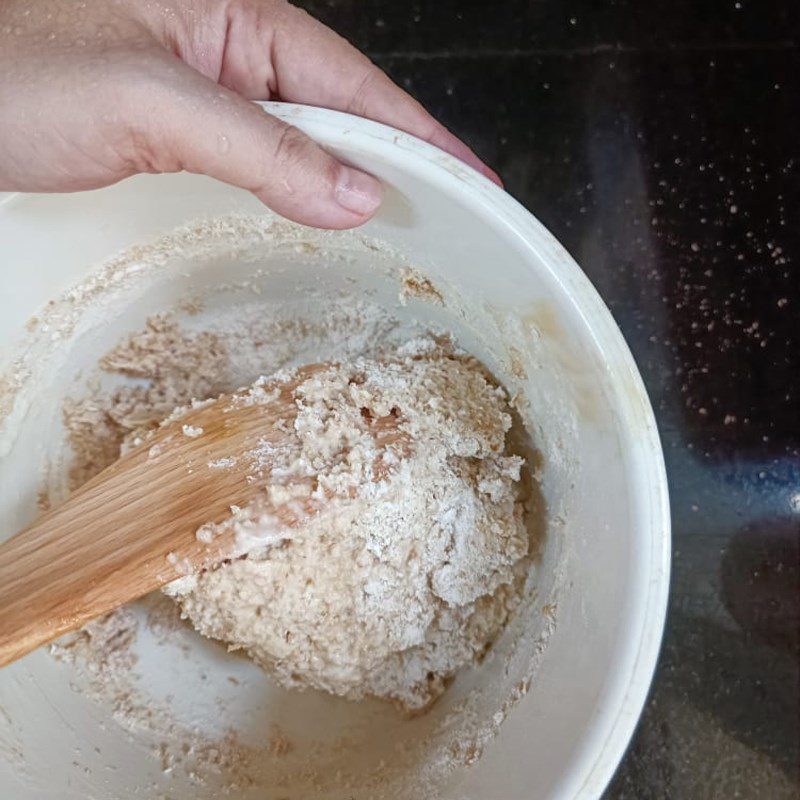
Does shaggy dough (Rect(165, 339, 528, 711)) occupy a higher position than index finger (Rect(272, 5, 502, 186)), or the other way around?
index finger (Rect(272, 5, 502, 186))

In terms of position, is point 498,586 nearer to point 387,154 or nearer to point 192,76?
point 387,154

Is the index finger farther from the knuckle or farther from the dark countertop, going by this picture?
the dark countertop

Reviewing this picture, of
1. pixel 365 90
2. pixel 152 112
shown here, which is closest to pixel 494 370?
pixel 365 90

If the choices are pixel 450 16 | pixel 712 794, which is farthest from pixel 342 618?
pixel 450 16

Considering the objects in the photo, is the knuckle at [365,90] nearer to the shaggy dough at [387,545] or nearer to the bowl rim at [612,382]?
the bowl rim at [612,382]

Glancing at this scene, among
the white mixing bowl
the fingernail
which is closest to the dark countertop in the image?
the white mixing bowl

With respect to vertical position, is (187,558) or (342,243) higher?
(342,243)

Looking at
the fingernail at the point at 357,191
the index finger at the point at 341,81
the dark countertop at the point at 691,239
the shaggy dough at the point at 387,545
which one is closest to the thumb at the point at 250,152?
the fingernail at the point at 357,191
